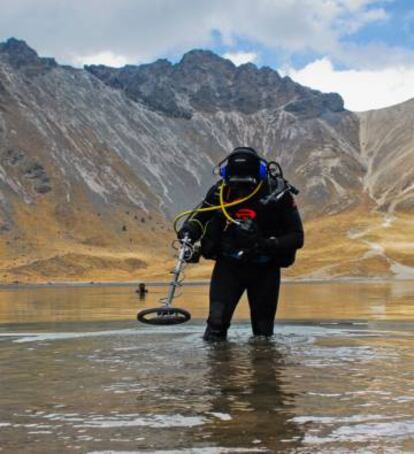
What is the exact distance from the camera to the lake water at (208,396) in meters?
5.41

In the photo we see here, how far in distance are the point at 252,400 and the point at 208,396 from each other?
46cm

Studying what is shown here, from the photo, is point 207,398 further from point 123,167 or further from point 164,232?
point 123,167

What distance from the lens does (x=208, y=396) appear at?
718cm

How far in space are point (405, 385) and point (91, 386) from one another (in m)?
3.08

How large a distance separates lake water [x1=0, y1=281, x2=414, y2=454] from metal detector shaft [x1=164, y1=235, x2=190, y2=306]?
0.75m

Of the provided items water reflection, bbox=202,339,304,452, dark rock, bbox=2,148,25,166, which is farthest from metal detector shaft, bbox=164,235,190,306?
dark rock, bbox=2,148,25,166

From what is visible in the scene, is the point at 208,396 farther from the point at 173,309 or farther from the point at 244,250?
the point at 244,250

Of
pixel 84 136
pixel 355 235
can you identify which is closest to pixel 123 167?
pixel 84 136

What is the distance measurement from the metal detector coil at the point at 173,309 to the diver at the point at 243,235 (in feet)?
0.75

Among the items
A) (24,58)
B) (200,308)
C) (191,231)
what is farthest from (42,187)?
(191,231)

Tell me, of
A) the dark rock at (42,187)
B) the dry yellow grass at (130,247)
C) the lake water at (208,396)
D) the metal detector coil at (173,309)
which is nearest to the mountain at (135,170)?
the dark rock at (42,187)

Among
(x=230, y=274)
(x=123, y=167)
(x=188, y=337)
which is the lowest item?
A: (x=188, y=337)

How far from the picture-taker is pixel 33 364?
988cm

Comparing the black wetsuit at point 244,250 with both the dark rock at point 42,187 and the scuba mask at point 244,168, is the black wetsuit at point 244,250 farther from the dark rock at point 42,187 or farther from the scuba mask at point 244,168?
the dark rock at point 42,187
